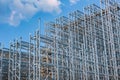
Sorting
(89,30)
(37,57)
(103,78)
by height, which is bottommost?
(103,78)

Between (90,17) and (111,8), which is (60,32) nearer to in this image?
(90,17)

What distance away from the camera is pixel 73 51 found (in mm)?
17688

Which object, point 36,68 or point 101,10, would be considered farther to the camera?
point 101,10

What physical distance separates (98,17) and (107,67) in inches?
196

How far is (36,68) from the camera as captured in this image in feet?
48.1

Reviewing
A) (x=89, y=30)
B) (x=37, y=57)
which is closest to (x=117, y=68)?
(x=89, y=30)

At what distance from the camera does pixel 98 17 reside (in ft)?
73.2

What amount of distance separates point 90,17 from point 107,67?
4571 millimetres

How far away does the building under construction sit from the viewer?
1657cm

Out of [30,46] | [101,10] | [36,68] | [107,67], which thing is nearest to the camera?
[36,68]

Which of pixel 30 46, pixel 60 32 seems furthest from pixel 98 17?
pixel 30 46

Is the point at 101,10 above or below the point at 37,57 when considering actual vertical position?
above

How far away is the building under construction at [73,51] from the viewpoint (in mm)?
16570

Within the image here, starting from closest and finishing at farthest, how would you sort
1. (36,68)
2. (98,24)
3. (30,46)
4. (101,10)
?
(36,68)
(30,46)
(101,10)
(98,24)
